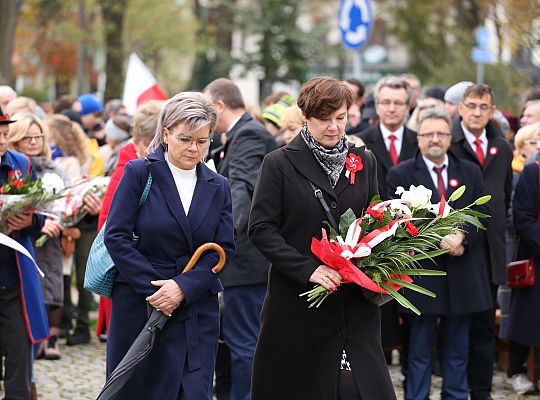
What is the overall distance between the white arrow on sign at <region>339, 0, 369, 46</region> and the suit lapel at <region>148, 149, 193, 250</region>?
9.50 metres

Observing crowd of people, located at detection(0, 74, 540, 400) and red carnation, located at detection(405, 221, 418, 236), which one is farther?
crowd of people, located at detection(0, 74, 540, 400)

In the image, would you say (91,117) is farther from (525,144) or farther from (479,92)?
(479,92)

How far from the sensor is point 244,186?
8773mm

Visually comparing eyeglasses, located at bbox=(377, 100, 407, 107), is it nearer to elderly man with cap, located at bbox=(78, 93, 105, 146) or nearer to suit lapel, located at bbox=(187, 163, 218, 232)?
suit lapel, located at bbox=(187, 163, 218, 232)

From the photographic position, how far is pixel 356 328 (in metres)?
6.29

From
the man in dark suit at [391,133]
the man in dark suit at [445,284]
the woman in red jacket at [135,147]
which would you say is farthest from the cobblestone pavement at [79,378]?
the woman in red jacket at [135,147]

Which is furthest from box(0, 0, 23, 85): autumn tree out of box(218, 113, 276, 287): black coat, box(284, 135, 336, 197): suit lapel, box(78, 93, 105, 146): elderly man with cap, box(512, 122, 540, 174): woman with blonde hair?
box(284, 135, 336, 197): suit lapel

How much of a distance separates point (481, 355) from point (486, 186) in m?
1.36

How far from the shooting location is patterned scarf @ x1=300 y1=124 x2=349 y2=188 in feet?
20.9

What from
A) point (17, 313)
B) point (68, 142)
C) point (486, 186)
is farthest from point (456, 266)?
point (68, 142)

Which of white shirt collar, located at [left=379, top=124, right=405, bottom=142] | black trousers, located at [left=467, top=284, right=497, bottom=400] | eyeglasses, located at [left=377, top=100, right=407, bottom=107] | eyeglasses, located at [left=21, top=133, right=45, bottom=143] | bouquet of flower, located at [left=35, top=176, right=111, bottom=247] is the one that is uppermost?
eyeglasses, located at [left=377, top=100, right=407, bottom=107]

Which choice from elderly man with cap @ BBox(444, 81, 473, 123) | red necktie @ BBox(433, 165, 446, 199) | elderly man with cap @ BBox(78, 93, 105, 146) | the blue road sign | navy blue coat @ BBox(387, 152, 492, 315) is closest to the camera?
navy blue coat @ BBox(387, 152, 492, 315)

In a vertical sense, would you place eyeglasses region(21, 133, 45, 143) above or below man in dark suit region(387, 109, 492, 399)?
above

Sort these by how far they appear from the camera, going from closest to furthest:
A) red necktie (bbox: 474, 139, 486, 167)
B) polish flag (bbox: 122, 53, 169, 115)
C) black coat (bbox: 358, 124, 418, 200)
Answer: red necktie (bbox: 474, 139, 486, 167) < black coat (bbox: 358, 124, 418, 200) < polish flag (bbox: 122, 53, 169, 115)
